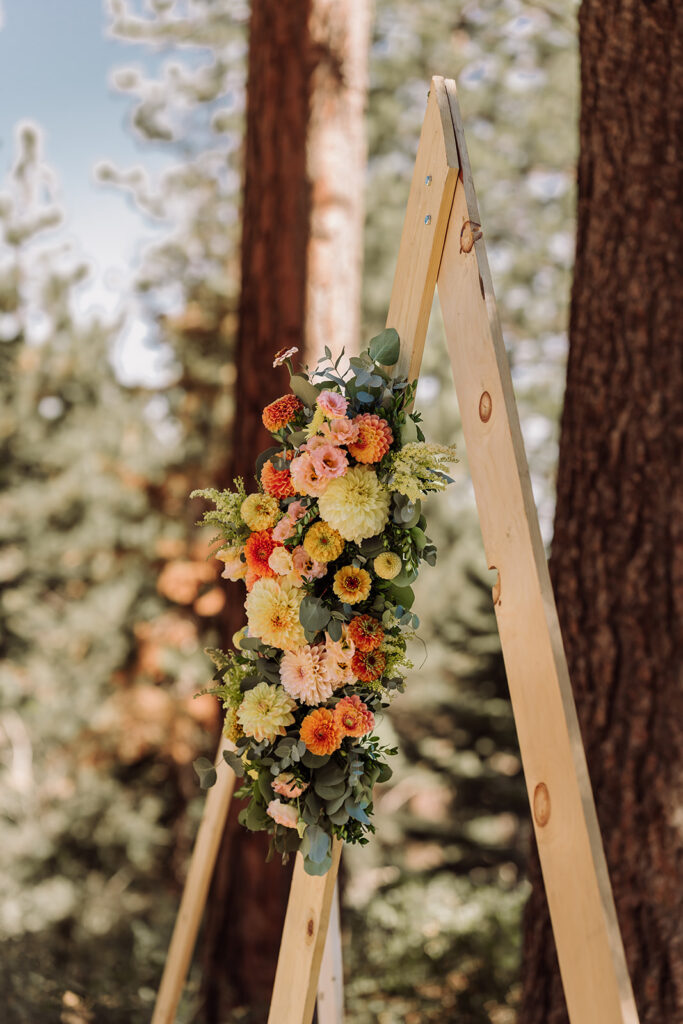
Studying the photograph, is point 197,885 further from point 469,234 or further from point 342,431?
point 469,234

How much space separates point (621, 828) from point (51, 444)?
13.4ft

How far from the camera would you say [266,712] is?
1370 millimetres

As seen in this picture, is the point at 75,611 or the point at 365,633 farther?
the point at 75,611

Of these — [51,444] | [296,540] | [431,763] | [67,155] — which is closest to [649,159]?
[296,540]

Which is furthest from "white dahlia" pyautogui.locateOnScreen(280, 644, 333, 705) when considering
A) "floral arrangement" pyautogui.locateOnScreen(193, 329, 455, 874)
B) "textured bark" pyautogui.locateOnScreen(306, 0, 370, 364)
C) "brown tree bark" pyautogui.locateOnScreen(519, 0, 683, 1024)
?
"textured bark" pyautogui.locateOnScreen(306, 0, 370, 364)

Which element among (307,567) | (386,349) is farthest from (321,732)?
(386,349)

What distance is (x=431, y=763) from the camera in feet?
18.7

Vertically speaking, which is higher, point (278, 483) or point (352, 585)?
point (278, 483)

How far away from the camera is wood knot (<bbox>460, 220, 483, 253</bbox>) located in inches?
50.1

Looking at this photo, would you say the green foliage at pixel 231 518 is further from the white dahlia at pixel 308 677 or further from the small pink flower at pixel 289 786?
the small pink flower at pixel 289 786

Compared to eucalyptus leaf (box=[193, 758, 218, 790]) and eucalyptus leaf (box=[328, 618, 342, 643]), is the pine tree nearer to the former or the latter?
eucalyptus leaf (box=[193, 758, 218, 790])

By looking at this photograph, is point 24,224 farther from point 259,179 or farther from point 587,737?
point 587,737

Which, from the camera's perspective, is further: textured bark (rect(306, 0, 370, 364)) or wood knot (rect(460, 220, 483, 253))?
textured bark (rect(306, 0, 370, 364))

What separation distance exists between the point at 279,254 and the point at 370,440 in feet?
5.87
